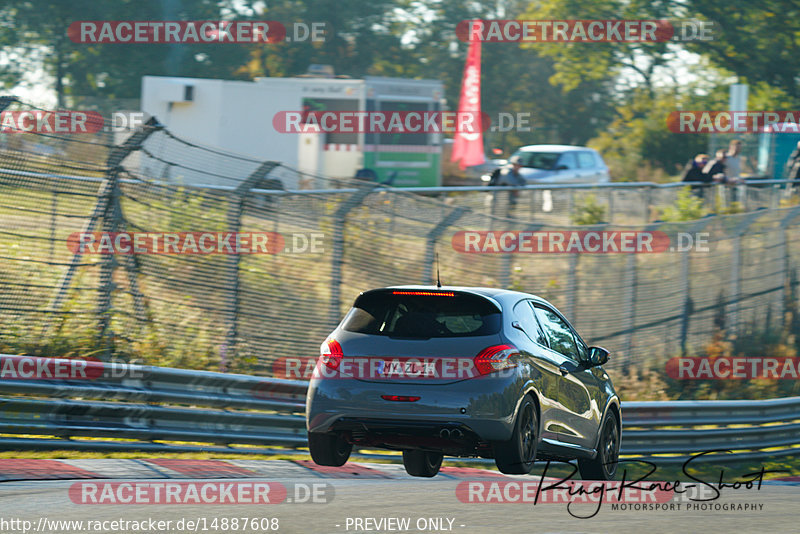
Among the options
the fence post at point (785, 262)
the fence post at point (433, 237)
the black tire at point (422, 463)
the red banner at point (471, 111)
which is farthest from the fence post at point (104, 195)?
the red banner at point (471, 111)

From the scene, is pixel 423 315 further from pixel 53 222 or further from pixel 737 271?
pixel 737 271

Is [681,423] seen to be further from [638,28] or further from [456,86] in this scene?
[456,86]

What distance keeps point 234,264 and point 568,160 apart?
1869cm

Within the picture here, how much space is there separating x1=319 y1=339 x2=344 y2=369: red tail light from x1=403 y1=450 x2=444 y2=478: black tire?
83.6 inches

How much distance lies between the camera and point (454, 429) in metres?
8.34

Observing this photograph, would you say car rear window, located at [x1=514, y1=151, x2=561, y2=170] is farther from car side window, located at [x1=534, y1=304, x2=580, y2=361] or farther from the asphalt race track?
car side window, located at [x1=534, y1=304, x2=580, y2=361]

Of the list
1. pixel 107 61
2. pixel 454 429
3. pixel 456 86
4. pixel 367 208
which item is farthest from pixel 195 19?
pixel 454 429

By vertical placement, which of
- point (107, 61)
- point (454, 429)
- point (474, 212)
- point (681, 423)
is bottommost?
point (681, 423)

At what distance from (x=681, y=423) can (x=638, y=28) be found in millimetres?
31806

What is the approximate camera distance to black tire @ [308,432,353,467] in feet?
29.1

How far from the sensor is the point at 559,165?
102 feet

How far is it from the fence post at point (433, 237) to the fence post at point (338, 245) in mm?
1174

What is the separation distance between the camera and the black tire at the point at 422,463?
10586 mm

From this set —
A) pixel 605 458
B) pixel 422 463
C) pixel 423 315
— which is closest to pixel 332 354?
pixel 423 315
